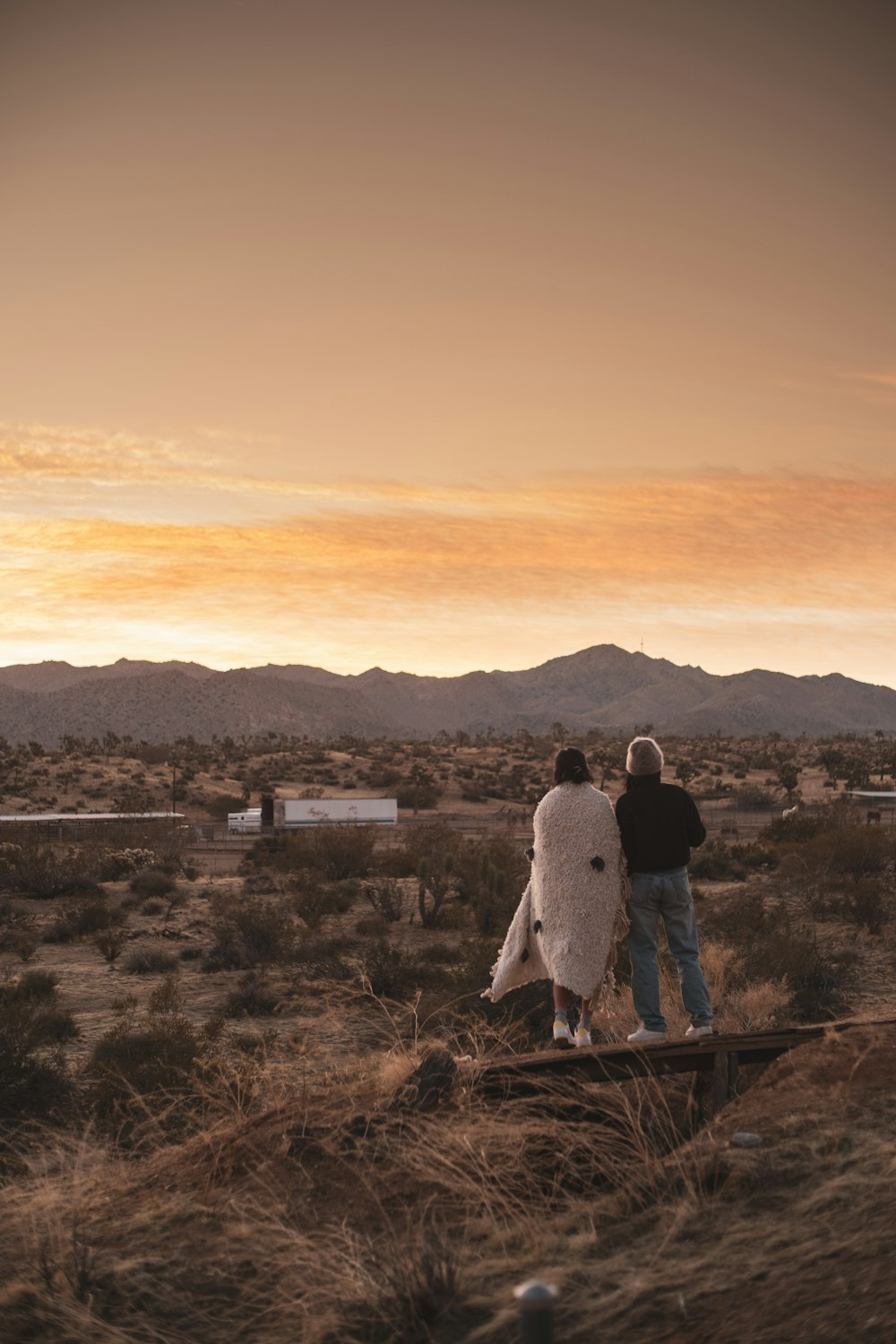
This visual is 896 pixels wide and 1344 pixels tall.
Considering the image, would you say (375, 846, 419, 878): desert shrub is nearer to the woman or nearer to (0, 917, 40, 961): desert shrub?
(0, 917, 40, 961): desert shrub

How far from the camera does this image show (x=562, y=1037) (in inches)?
311

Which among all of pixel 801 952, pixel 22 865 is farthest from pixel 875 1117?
pixel 22 865

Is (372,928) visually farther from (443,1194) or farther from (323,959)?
(443,1194)

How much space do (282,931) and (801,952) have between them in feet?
34.6

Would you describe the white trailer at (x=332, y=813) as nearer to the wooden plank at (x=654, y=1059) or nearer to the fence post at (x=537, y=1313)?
the wooden plank at (x=654, y=1059)

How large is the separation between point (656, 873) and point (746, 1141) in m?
2.11

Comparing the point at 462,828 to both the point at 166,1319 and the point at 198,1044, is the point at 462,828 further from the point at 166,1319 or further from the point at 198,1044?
the point at 166,1319

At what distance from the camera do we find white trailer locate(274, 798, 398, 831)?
4788 cm

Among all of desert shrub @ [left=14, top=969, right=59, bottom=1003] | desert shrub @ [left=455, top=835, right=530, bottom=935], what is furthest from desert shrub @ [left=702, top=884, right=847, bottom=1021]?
desert shrub @ [left=14, top=969, right=59, bottom=1003]

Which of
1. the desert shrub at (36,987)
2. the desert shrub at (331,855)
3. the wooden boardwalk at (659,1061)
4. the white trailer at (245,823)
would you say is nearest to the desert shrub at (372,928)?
the desert shrub at (36,987)

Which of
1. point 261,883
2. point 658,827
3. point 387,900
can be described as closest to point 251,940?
point 387,900

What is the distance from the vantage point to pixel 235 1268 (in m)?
5.56

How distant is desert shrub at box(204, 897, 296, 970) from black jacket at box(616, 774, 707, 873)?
15906mm

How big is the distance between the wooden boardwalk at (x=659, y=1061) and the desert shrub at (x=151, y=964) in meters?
16.7
